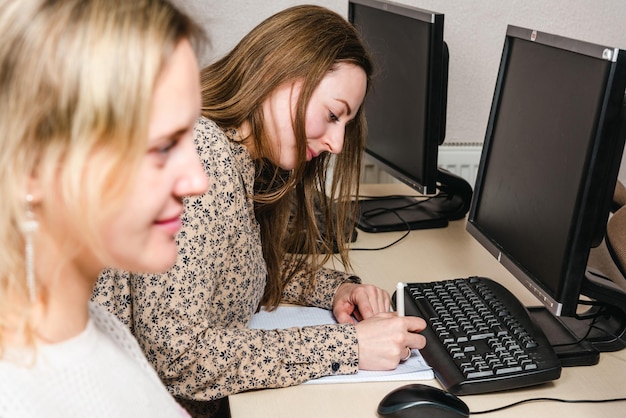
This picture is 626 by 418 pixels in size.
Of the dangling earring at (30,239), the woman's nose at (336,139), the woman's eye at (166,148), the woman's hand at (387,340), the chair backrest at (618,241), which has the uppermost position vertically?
the woman's eye at (166,148)

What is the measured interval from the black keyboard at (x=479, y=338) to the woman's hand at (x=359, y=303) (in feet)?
0.14

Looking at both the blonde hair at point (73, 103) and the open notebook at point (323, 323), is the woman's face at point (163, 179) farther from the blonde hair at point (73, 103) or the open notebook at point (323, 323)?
the open notebook at point (323, 323)

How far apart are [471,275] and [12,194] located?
1073 mm

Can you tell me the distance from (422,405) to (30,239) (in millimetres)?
581

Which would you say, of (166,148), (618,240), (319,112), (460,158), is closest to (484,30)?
(460,158)

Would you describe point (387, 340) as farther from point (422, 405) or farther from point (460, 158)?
point (460, 158)

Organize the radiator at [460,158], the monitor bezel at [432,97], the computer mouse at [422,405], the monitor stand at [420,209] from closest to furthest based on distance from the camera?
the computer mouse at [422,405], the monitor bezel at [432,97], the monitor stand at [420,209], the radiator at [460,158]

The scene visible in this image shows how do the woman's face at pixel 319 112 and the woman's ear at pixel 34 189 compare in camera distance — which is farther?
the woman's face at pixel 319 112

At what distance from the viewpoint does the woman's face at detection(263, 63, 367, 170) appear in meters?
1.20

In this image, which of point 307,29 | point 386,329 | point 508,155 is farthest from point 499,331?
point 307,29

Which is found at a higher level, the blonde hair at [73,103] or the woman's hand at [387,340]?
the blonde hair at [73,103]

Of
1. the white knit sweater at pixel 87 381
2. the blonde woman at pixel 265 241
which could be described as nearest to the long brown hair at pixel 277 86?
the blonde woman at pixel 265 241

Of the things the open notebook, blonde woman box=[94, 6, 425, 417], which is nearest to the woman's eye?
blonde woman box=[94, 6, 425, 417]

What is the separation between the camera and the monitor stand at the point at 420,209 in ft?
5.63
